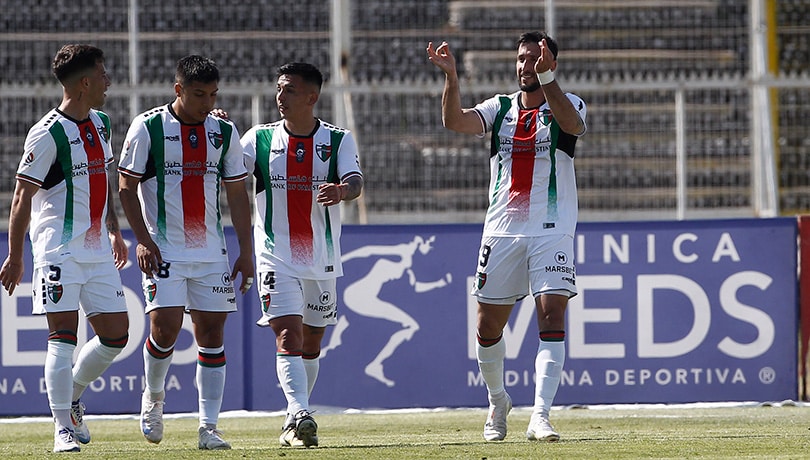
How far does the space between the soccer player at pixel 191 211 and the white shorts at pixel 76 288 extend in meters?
0.19

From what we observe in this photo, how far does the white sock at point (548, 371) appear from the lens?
671 centimetres

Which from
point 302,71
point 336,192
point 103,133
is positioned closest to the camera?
point 336,192

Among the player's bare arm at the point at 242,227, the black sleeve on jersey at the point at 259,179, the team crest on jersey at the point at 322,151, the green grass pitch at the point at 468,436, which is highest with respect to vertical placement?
the team crest on jersey at the point at 322,151

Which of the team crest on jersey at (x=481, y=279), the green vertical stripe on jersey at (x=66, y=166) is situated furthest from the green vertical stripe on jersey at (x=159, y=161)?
the team crest on jersey at (x=481, y=279)

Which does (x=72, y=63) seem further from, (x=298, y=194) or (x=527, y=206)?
(x=527, y=206)

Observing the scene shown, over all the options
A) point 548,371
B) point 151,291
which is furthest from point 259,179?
point 548,371

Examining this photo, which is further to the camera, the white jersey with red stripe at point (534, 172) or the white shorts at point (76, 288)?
the white jersey with red stripe at point (534, 172)

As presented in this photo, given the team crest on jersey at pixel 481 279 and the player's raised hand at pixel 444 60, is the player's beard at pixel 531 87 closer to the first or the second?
the player's raised hand at pixel 444 60

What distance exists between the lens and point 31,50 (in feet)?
44.6

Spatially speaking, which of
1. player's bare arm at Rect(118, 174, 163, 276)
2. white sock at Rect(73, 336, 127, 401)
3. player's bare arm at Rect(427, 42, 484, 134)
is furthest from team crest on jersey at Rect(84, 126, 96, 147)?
player's bare arm at Rect(427, 42, 484, 134)

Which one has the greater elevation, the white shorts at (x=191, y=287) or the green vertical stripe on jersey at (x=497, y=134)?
the green vertical stripe on jersey at (x=497, y=134)

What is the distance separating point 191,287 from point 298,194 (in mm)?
731

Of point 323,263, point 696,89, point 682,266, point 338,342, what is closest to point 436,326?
point 338,342

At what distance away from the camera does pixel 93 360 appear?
6.95m
